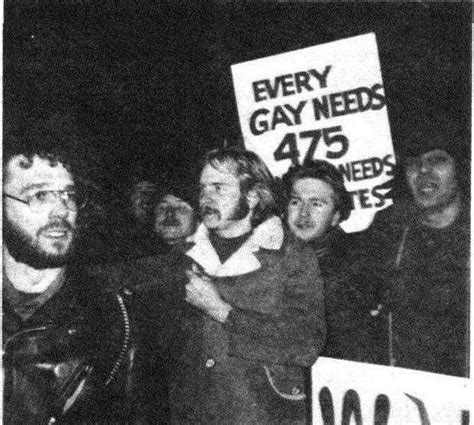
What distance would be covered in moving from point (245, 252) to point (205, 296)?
0.57 feet

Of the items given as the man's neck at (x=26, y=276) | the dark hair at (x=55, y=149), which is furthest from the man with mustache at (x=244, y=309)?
the man's neck at (x=26, y=276)

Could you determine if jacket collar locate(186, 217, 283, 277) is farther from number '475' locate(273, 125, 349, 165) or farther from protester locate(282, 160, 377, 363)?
number '475' locate(273, 125, 349, 165)

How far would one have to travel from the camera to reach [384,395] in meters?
2.11

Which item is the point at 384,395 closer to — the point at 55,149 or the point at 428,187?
the point at 428,187

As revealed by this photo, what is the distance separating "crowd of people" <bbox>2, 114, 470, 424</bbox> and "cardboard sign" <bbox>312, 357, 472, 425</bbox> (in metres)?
0.03

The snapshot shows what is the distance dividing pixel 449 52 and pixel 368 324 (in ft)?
2.63

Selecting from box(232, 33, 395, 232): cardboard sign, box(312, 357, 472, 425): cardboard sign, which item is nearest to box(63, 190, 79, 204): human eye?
box(232, 33, 395, 232): cardboard sign

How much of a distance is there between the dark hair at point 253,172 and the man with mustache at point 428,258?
316 mm

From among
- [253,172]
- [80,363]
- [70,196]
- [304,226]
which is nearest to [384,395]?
[304,226]

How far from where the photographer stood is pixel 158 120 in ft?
7.23

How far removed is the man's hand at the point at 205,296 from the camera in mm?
2191

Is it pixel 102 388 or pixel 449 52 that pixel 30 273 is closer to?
pixel 102 388

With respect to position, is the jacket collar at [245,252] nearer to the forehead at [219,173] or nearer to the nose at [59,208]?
the forehead at [219,173]

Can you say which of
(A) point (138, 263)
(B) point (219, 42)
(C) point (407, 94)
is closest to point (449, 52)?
(C) point (407, 94)
